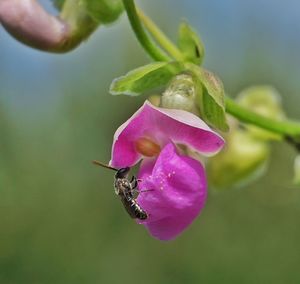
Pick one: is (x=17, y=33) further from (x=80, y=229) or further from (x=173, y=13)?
(x=173, y=13)

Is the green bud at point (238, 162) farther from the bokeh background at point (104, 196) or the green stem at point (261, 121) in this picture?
the bokeh background at point (104, 196)

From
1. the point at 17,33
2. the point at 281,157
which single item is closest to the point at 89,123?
the point at 281,157

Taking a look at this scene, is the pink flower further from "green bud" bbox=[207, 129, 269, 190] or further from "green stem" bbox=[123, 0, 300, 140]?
"green bud" bbox=[207, 129, 269, 190]

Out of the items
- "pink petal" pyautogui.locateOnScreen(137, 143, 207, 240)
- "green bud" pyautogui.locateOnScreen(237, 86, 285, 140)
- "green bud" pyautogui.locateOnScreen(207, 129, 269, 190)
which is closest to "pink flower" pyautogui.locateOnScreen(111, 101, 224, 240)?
"pink petal" pyautogui.locateOnScreen(137, 143, 207, 240)

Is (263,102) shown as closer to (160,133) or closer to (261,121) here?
(261,121)

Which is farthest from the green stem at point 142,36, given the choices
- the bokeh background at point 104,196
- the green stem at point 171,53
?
the bokeh background at point 104,196

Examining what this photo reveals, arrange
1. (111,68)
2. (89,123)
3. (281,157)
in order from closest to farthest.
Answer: (281,157) < (89,123) < (111,68)
